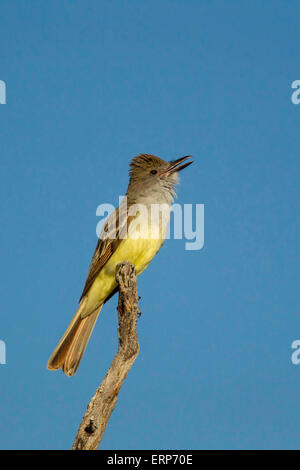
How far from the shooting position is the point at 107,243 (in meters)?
10.2

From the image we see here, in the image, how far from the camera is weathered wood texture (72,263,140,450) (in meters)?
7.84

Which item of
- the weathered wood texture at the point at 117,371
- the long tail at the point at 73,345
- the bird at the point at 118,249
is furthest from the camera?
the bird at the point at 118,249

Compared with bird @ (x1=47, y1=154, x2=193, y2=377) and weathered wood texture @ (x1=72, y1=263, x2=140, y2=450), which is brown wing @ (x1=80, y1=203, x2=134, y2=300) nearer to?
bird @ (x1=47, y1=154, x2=193, y2=377)

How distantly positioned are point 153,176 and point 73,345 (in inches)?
123

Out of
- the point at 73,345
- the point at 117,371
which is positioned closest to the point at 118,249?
the point at 73,345

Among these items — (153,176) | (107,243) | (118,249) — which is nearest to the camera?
→ (118,249)

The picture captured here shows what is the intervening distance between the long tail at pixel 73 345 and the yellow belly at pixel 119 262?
0.43 feet

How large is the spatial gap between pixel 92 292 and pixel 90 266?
1.37 ft

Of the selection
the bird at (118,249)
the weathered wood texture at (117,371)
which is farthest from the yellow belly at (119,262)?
the weathered wood texture at (117,371)

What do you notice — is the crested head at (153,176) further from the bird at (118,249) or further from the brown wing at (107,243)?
the brown wing at (107,243)

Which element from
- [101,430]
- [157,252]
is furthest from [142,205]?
[101,430]

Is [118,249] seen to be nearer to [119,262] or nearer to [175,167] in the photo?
[119,262]

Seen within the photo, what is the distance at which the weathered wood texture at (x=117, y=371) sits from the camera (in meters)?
7.84
